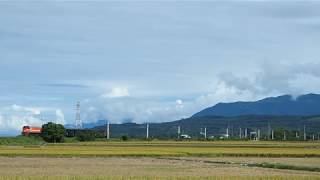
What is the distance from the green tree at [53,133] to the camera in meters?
125

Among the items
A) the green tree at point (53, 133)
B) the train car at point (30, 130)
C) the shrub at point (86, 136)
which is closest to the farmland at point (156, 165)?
the green tree at point (53, 133)

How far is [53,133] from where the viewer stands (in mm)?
125875

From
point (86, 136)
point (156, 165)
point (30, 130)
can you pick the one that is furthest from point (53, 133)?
point (156, 165)

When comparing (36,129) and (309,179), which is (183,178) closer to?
(309,179)

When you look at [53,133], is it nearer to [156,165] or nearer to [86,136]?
[86,136]

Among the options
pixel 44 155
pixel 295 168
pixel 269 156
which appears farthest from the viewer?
pixel 269 156

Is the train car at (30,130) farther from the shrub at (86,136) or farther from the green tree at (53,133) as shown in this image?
the shrub at (86,136)

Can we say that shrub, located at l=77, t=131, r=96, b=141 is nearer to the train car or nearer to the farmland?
the train car

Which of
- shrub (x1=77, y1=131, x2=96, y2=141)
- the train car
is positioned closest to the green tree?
the train car

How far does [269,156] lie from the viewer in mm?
61906

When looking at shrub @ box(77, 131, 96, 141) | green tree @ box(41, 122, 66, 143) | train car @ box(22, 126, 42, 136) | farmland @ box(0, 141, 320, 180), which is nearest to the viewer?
farmland @ box(0, 141, 320, 180)

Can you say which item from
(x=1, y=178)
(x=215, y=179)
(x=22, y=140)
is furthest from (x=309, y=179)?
(x=22, y=140)

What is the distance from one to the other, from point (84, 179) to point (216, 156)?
→ 113 ft

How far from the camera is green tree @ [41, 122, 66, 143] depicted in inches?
4938
